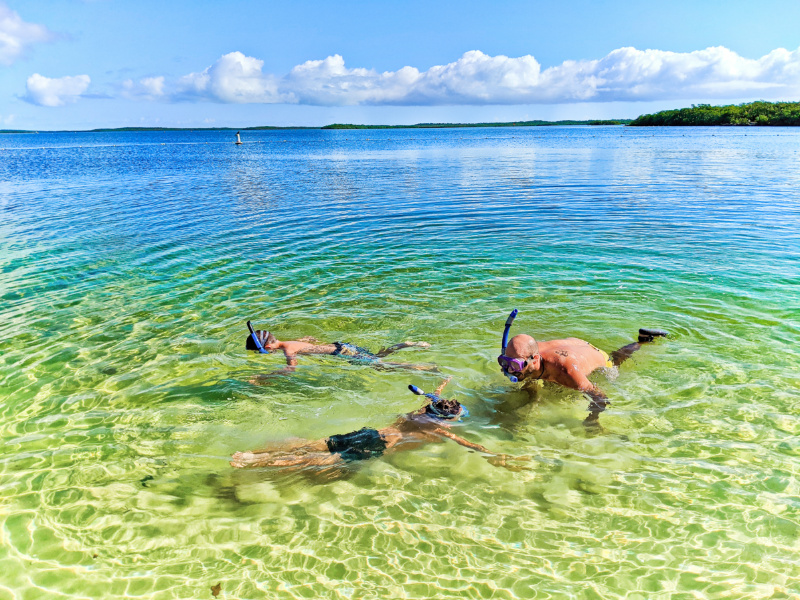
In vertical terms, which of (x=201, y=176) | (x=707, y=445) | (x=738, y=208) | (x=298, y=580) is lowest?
(x=298, y=580)

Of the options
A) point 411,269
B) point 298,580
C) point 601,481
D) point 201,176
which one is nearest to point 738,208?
point 411,269

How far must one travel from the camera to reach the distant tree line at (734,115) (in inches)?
4707

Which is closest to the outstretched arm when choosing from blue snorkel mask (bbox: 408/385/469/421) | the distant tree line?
blue snorkel mask (bbox: 408/385/469/421)

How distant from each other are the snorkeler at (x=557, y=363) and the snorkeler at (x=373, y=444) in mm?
1026

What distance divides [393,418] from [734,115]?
168 metres

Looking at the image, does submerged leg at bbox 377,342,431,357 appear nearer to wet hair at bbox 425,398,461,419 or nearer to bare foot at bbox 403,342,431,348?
bare foot at bbox 403,342,431,348

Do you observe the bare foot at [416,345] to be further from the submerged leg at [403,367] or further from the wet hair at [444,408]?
the wet hair at [444,408]

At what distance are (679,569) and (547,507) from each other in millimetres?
1252

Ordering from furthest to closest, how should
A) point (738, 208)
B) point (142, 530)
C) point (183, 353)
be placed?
point (738, 208) → point (183, 353) → point (142, 530)

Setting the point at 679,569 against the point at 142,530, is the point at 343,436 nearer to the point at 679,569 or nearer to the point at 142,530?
the point at 142,530

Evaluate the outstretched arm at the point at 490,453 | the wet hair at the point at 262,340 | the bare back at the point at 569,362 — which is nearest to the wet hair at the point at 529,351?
the bare back at the point at 569,362

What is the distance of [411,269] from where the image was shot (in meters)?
13.0

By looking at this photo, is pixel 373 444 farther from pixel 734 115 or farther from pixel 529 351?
pixel 734 115

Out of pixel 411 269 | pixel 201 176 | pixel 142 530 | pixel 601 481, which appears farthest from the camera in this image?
pixel 201 176
